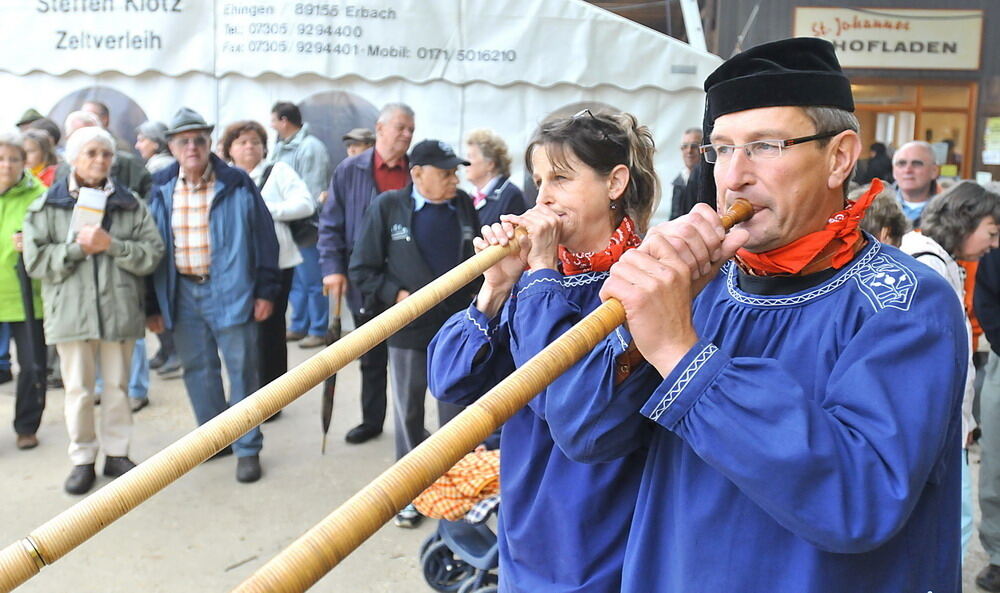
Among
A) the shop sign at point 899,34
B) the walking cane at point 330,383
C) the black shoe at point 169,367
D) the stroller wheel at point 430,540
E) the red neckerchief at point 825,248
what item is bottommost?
the black shoe at point 169,367

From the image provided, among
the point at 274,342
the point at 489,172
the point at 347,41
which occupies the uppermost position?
the point at 347,41

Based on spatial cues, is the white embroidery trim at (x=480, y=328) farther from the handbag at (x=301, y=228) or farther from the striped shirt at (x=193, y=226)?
the handbag at (x=301, y=228)

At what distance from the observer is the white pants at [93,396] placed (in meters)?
4.78

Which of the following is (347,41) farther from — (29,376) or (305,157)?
(29,376)

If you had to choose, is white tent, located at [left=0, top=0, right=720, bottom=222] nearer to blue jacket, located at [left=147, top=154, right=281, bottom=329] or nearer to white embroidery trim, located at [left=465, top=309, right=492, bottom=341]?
blue jacket, located at [left=147, top=154, right=281, bottom=329]

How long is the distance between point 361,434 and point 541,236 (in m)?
3.92

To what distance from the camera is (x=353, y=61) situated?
771 cm

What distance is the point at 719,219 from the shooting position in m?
1.29

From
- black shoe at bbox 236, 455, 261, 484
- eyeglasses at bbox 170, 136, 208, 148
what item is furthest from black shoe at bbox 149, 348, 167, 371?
eyeglasses at bbox 170, 136, 208, 148

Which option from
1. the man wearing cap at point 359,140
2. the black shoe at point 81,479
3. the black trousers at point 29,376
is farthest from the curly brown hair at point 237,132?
the black shoe at point 81,479

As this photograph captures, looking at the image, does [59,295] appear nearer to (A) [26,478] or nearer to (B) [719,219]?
(A) [26,478]

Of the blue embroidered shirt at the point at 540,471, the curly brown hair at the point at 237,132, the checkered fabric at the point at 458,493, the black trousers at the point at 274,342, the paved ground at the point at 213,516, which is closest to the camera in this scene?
the blue embroidered shirt at the point at 540,471

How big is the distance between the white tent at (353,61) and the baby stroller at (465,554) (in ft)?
15.8

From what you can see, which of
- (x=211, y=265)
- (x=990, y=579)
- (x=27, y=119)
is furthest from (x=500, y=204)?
(x=27, y=119)
